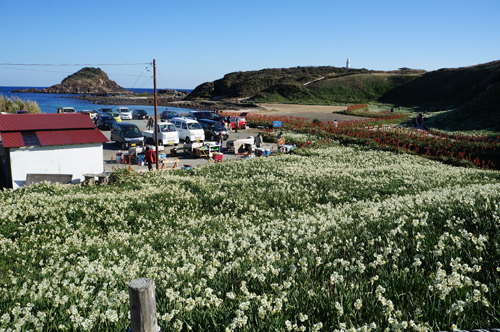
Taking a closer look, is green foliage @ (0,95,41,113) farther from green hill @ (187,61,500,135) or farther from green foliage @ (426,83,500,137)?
green hill @ (187,61,500,135)

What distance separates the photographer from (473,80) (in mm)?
85375

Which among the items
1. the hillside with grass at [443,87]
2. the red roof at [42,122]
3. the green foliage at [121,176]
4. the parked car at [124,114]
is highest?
the hillside with grass at [443,87]

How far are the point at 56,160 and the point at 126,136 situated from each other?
11.5m

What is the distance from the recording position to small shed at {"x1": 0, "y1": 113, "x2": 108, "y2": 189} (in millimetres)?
16453

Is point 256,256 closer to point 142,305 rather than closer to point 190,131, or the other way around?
point 142,305

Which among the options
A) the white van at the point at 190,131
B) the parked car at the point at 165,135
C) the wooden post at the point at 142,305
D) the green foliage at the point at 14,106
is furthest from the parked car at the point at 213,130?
the wooden post at the point at 142,305

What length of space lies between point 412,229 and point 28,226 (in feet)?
32.8

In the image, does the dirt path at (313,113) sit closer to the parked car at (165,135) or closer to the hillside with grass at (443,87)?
the hillside with grass at (443,87)

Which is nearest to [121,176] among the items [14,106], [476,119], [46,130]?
[46,130]

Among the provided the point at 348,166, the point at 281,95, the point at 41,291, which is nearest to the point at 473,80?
the point at 281,95

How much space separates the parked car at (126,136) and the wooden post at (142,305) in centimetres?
2633

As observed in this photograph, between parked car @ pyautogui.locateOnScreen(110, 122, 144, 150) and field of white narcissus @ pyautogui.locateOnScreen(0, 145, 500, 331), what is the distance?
12.9 meters

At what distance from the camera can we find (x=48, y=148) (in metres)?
17.1

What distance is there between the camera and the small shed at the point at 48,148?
16.5 meters
